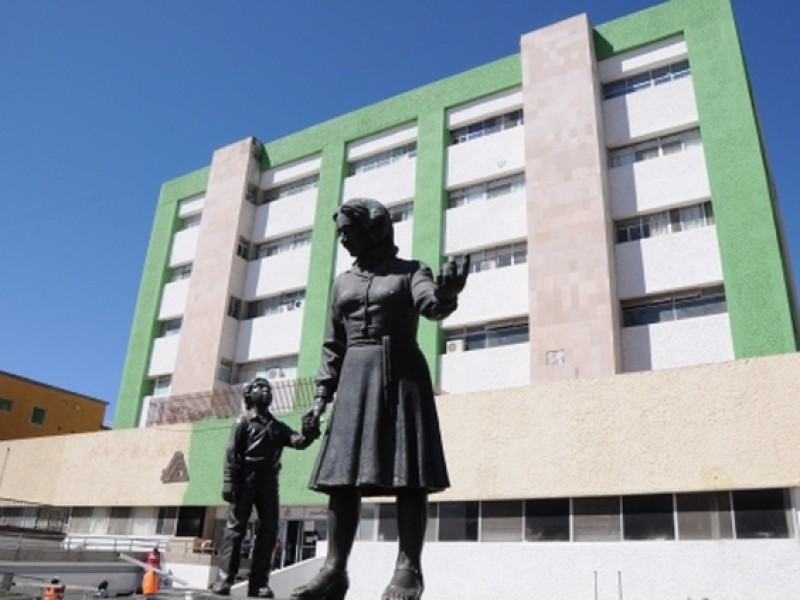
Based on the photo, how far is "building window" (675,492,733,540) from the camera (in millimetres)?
14234

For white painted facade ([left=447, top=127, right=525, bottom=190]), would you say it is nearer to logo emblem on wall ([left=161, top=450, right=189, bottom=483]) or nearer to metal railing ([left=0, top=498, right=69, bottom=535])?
logo emblem on wall ([left=161, top=450, right=189, bottom=483])

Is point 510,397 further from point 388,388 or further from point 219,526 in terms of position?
point 388,388

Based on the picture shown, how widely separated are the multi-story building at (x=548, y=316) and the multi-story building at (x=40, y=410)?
7225 mm

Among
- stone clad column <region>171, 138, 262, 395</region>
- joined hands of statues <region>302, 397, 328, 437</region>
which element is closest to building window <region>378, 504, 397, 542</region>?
stone clad column <region>171, 138, 262, 395</region>

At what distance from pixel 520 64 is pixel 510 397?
14091 mm

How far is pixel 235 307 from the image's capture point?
30578 millimetres

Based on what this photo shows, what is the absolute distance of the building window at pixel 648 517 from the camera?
14.8 m

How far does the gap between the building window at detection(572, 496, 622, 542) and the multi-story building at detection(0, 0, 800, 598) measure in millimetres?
32

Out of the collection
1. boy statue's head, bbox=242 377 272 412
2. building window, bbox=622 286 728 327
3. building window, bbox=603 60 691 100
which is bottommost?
boy statue's head, bbox=242 377 272 412

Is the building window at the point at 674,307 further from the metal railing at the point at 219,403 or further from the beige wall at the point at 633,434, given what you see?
the metal railing at the point at 219,403

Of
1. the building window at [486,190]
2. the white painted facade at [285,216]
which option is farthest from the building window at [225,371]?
the building window at [486,190]

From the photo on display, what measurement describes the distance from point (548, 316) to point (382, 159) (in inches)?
452

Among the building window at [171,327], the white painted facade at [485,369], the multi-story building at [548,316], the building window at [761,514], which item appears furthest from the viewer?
the building window at [171,327]

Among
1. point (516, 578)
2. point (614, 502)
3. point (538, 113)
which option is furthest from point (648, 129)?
point (516, 578)
